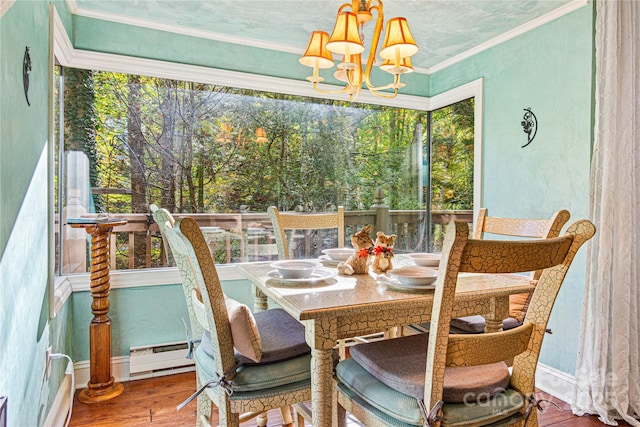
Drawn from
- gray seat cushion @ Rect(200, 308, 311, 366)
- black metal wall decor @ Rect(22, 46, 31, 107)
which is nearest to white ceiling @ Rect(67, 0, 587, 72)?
black metal wall decor @ Rect(22, 46, 31, 107)

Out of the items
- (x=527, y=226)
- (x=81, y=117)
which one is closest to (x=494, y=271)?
(x=527, y=226)

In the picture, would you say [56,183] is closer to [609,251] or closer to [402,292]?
[402,292]

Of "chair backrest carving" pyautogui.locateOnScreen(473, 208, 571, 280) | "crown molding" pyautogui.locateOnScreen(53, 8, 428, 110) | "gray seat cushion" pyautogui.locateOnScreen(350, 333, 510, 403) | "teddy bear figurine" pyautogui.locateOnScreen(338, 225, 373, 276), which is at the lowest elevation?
"gray seat cushion" pyautogui.locateOnScreen(350, 333, 510, 403)

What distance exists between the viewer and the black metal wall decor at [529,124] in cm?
276

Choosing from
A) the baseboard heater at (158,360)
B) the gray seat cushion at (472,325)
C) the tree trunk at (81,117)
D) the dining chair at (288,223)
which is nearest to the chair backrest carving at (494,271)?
the gray seat cushion at (472,325)

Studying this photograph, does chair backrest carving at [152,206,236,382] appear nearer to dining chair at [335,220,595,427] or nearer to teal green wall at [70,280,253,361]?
dining chair at [335,220,595,427]

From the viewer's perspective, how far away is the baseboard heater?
2.72 meters

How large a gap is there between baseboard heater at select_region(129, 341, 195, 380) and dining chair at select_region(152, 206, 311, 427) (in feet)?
4.18

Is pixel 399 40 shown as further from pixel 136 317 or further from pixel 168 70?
pixel 136 317

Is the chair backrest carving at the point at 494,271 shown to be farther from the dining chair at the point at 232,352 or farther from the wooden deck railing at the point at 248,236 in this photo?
the wooden deck railing at the point at 248,236

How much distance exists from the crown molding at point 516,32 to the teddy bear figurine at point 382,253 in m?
1.98

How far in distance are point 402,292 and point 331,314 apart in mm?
325

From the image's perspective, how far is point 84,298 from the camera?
2.64 metres

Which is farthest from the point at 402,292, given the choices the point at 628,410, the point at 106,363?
the point at 106,363
